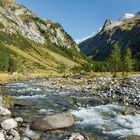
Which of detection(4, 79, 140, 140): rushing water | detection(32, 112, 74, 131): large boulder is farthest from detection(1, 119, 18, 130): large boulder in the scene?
detection(4, 79, 140, 140): rushing water

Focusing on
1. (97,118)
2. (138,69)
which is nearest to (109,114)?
(97,118)

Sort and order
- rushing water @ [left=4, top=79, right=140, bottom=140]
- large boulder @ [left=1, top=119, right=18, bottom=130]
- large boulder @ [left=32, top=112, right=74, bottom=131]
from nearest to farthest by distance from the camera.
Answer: large boulder @ [left=1, top=119, right=18, bottom=130]
rushing water @ [left=4, top=79, right=140, bottom=140]
large boulder @ [left=32, top=112, right=74, bottom=131]

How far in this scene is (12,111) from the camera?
1439 inches

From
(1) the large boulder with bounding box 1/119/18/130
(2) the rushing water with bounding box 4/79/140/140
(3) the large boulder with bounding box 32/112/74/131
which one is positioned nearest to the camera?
(1) the large boulder with bounding box 1/119/18/130

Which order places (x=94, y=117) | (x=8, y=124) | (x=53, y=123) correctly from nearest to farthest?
(x=8, y=124)
(x=53, y=123)
(x=94, y=117)

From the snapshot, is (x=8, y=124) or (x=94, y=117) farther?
(x=94, y=117)

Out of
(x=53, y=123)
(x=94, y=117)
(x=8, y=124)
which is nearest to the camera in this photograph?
(x=8, y=124)

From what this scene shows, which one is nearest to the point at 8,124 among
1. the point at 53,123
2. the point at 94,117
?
the point at 53,123

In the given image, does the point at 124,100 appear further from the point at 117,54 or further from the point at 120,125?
the point at 117,54

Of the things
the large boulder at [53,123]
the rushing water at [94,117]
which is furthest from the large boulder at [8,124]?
the rushing water at [94,117]

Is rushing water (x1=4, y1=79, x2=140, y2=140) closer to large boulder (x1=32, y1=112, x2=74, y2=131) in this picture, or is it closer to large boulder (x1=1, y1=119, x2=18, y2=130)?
large boulder (x1=32, y1=112, x2=74, y2=131)

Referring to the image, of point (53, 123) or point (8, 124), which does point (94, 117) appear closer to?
point (53, 123)

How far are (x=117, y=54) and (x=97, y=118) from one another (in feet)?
324

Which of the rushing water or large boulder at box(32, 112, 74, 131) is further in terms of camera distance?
large boulder at box(32, 112, 74, 131)
